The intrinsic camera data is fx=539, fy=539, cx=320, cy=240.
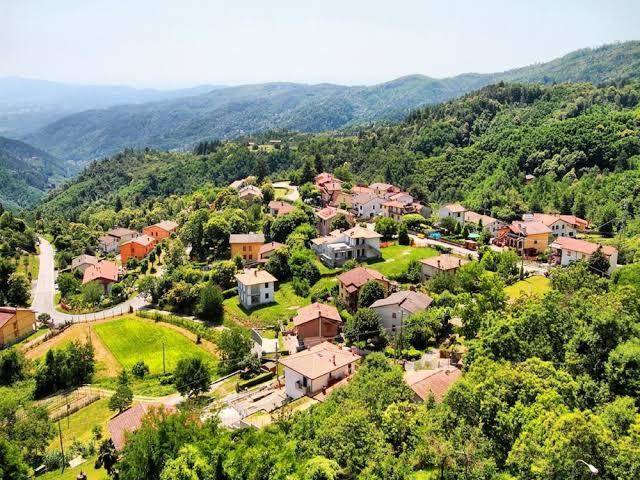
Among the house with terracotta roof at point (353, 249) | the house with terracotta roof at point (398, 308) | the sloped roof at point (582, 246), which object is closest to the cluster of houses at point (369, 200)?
the house with terracotta roof at point (353, 249)

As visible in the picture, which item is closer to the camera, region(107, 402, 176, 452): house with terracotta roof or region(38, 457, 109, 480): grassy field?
region(38, 457, 109, 480): grassy field

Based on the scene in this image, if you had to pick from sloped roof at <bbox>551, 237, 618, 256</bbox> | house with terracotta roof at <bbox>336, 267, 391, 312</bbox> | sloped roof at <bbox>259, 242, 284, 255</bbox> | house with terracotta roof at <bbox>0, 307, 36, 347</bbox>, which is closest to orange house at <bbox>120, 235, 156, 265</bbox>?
sloped roof at <bbox>259, 242, 284, 255</bbox>

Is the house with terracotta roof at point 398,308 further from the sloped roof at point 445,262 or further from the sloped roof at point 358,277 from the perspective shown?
the sloped roof at point 445,262

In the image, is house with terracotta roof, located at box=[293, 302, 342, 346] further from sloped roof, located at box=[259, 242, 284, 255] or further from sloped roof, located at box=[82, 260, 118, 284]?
sloped roof, located at box=[82, 260, 118, 284]

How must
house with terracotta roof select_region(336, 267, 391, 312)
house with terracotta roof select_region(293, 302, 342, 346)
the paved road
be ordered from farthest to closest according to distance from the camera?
the paved road → house with terracotta roof select_region(336, 267, 391, 312) → house with terracotta roof select_region(293, 302, 342, 346)

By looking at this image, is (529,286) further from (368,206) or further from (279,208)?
(279,208)

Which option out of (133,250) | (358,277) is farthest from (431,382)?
(133,250)

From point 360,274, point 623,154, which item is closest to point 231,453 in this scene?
point 360,274
